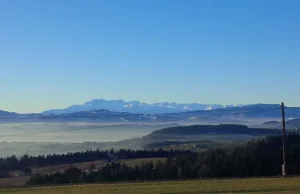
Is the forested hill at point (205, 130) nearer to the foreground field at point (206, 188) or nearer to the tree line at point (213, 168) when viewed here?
the tree line at point (213, 168)

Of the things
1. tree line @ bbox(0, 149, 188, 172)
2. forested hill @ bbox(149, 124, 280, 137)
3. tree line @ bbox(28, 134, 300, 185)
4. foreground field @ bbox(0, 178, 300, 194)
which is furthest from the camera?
forested hill @ bbox(149, 124, 280, 137)

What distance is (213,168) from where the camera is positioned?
65312 millimetres

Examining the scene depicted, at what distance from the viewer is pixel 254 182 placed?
36.1 meters

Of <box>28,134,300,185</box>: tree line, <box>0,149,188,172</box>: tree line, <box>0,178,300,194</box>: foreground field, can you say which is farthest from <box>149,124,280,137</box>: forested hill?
<box>0,178,300,194</box>: foreground field

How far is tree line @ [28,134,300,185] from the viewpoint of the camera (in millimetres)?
59219

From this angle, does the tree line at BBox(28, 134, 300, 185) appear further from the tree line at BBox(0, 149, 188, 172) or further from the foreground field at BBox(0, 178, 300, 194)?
the tree line at BBox(0, 149, 188, 172)

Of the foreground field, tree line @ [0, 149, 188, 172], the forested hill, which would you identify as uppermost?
the forested hill

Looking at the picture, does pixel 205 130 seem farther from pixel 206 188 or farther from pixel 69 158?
pixel 206 188

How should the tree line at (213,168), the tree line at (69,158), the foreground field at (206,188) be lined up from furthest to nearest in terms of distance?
1. the tree line at (69,158)
2. the tree line at (213,168)
3. the foreground field at (206,188)

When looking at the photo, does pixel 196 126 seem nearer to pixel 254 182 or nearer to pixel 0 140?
pixel 0 140

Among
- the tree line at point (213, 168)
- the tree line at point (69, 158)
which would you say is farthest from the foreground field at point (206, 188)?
the tree line at point (69, 158)

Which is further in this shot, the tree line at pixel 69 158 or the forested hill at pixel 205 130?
the forested hill at pixel 205 130

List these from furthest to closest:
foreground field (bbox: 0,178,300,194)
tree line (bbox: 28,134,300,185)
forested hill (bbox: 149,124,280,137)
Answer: forested hill (bbox: 149,124,280,137)
tree line (bbox: 28,134,300,185)
foreground field (bbox: 0,178,300,194)

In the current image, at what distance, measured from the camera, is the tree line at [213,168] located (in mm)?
59219
